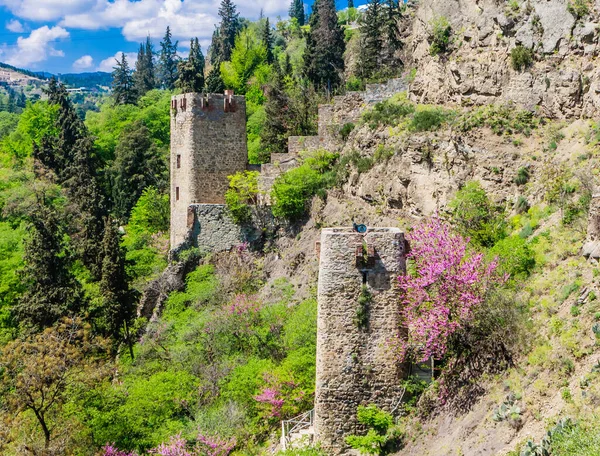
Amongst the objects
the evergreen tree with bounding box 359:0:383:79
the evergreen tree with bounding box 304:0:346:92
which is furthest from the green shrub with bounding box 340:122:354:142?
the evergreen tree with bounding box 304:0:346:92

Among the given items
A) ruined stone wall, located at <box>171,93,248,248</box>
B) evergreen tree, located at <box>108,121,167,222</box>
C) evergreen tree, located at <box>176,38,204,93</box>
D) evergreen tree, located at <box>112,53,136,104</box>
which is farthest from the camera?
evergreen tree, located at <box>112,53,136,104</box>

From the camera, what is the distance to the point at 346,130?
1356 inches

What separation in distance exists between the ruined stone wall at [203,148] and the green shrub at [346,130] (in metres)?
5.57

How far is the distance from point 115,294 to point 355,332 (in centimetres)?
2103

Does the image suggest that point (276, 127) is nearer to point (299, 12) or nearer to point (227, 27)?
point (227, 27)

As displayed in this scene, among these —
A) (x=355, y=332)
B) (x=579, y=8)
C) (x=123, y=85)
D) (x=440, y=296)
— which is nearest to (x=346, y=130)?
(x=579, y=8)

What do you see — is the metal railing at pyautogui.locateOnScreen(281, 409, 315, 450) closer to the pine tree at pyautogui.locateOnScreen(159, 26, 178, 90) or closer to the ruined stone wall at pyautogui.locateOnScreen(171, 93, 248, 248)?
the ruined stone wall at pyautogui.locateOnScreen(171, 93, 248, 248)

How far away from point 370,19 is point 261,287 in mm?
30326

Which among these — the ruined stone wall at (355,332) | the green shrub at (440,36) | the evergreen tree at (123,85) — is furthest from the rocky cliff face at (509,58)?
the evergreen tree at (123,85)

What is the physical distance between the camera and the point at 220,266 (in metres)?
34.4

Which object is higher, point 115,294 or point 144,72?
point 144,72

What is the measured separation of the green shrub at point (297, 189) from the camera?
3356 cm

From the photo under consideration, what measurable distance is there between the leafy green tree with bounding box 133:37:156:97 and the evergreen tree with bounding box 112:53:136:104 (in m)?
1.28

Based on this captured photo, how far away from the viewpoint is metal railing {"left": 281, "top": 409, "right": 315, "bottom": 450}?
19.9m
